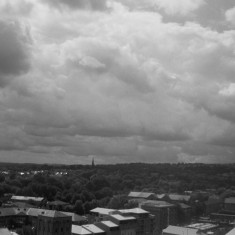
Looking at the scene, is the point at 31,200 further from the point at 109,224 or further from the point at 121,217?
the point at 109,224

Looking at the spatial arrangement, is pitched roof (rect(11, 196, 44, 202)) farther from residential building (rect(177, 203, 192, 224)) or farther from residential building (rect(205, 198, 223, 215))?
residential building (rect(205, 198, 223, 215))

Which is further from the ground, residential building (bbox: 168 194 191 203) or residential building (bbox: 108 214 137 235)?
residential building (bbox: 168 194 191 203)

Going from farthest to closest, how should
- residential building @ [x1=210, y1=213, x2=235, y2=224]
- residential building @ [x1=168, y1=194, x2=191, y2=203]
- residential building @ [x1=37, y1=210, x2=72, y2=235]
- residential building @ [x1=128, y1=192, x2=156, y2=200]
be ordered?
residential building @ [x1=128, y1=192, x2=156, y2=200], residential building @ [x1=168, y1=194, x2=191, y2=203], residential building @ [x1=210, y1=213, x2=235, y2=224], residential building @ [x1=37, y1=210, x2=72, y2=235]

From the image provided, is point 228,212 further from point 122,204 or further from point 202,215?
point 122,204

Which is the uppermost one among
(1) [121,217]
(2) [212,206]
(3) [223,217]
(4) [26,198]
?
(4) [26,198]

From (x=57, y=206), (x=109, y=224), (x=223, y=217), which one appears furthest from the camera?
(x=223, y=217)

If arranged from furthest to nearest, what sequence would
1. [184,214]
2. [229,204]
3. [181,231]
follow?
[229,204] < [184,214] < [181,231]

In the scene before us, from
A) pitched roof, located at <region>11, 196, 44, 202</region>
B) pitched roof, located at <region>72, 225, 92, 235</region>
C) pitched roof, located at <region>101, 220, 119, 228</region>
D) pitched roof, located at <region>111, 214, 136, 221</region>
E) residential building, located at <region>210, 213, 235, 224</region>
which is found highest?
pitched roof, located at <region>11, 196, 44, 202</region>

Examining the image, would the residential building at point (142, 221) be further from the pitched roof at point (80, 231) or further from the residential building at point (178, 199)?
the residential building at point (178, 199)

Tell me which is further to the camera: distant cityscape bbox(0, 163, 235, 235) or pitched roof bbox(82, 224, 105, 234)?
distant cityscape bbox(0, 163, 235, 235)

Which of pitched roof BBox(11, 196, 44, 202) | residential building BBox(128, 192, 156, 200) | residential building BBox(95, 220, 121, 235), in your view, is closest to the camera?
residential building BBox(95, 220, 121, 235)

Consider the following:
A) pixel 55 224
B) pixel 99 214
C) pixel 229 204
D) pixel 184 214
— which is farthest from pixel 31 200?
pixel 229 204

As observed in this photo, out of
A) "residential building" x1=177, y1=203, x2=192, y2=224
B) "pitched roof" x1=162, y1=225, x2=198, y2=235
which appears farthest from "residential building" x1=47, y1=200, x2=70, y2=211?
"pitched roof" x1=162, y1=225, x2=198, y2=235
